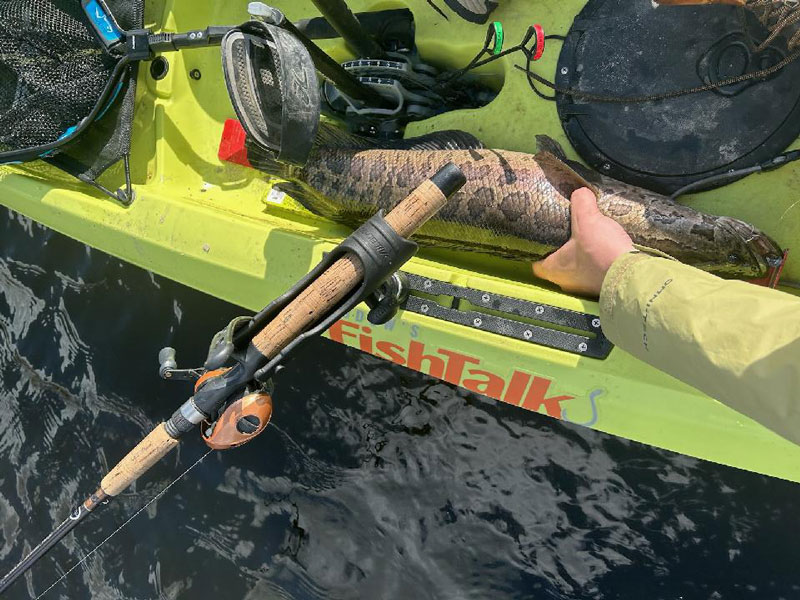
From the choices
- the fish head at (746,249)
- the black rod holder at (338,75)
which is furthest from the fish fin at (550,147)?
the black rod holder at (338,75)

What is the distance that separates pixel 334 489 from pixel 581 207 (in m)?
2.37

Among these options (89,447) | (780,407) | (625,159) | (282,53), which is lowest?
(89,447)

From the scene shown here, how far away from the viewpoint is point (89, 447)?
14.4ft

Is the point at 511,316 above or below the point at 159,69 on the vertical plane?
below

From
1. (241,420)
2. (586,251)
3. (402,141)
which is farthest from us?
(402,141)

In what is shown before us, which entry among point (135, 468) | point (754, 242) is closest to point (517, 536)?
point (754, 242)

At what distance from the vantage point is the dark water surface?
11.3ft

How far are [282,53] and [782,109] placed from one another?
7.16 ft

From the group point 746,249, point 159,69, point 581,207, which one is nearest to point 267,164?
point 159,69

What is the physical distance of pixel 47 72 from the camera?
3385 millimetres

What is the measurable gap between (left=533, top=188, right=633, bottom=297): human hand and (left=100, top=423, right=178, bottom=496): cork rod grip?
171 cm

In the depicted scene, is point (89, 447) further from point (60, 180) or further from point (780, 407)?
point (780, 407)

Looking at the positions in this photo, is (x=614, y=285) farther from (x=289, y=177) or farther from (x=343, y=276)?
(x=289, y=177)

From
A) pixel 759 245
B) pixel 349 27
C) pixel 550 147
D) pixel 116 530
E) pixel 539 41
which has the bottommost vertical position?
pixel 116 530
